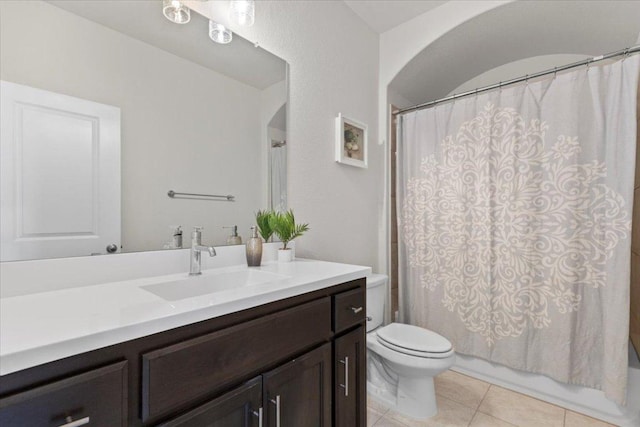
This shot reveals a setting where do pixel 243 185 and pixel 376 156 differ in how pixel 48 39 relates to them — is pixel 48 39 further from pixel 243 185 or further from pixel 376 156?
pixel 376 156

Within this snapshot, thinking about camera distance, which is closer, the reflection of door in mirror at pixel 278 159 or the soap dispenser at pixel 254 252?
the soap dispenser at pixel 254 252

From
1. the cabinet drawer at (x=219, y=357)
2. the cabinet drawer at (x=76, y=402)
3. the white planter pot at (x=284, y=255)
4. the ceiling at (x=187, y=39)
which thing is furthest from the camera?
the white planter pot at (x=284, y=255)

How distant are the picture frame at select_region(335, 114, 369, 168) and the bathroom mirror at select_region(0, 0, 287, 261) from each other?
592 millimetres

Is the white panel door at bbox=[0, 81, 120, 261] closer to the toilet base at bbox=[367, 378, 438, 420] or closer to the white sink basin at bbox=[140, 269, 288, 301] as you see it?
the white sink basin at bbox=[140, 269, 288, 301]

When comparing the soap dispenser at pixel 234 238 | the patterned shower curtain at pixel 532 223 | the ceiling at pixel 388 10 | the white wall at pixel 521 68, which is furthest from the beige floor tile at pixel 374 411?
the white wall at pixel 521 68

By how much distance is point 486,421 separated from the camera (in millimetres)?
1609

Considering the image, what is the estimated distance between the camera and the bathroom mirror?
0.88 m

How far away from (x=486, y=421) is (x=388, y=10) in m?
2.62

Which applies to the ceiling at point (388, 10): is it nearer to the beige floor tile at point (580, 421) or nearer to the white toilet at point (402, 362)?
the white toilet at point (402, 362)

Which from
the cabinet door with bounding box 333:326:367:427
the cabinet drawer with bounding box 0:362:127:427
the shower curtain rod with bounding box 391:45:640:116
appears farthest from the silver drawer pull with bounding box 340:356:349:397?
the shower curtain rod with bounding box 391:45:640:116

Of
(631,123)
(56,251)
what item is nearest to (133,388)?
(56,251)

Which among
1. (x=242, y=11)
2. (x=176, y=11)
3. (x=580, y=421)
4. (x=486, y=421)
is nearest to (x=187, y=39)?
(x=176, y=11)

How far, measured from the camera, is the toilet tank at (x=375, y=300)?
1.84 meters

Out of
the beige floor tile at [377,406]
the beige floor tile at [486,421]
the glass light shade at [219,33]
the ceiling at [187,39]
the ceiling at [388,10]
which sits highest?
the ceiling at [388,10]
